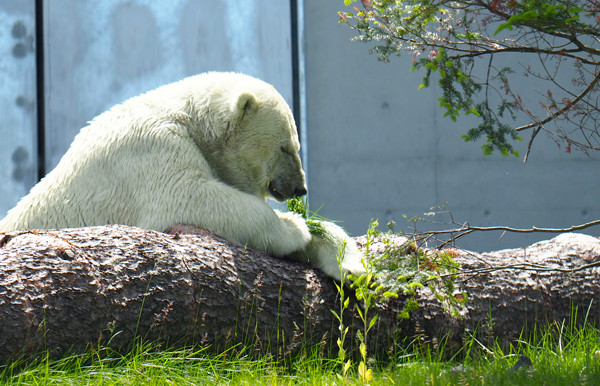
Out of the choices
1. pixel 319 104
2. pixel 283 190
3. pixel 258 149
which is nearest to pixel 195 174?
pixel 258 149

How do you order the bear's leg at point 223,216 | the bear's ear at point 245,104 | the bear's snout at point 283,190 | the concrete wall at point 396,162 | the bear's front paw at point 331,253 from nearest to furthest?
the bear's front paw at point 331,253 → the bear's leg at point 223,216 → the bear's ear at point 245,104 → the bear's snout at point 283,190 → the concrete wall at point 396,162

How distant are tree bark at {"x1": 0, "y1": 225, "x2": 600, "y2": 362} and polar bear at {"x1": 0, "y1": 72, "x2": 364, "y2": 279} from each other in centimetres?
22

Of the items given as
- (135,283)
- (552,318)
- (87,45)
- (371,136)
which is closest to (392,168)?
(371,136)

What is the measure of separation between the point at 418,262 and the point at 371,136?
208 inches

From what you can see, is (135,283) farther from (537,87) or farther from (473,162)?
(537,87)

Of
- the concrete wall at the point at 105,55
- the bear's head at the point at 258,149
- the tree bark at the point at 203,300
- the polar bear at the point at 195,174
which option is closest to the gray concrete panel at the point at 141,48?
the concrete wall at the point at 105,55

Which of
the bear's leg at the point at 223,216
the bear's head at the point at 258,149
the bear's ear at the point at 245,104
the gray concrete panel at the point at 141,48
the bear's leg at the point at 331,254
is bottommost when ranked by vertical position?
the bear's leg at the point at 331,254

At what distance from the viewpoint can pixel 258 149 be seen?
4.05 metres

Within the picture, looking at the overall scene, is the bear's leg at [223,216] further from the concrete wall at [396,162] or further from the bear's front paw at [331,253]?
the concrete wall at [396,162]

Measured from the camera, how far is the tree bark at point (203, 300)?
8.71 ft

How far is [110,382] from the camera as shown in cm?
254

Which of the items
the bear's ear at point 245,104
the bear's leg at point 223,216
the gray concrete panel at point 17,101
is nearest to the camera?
the bear's leg at point 223,216

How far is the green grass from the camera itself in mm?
2553

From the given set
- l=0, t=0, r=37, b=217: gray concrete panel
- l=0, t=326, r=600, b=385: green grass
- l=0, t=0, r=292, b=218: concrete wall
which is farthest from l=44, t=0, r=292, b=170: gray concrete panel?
l=0, t=326, r=600, b=385: green grass
